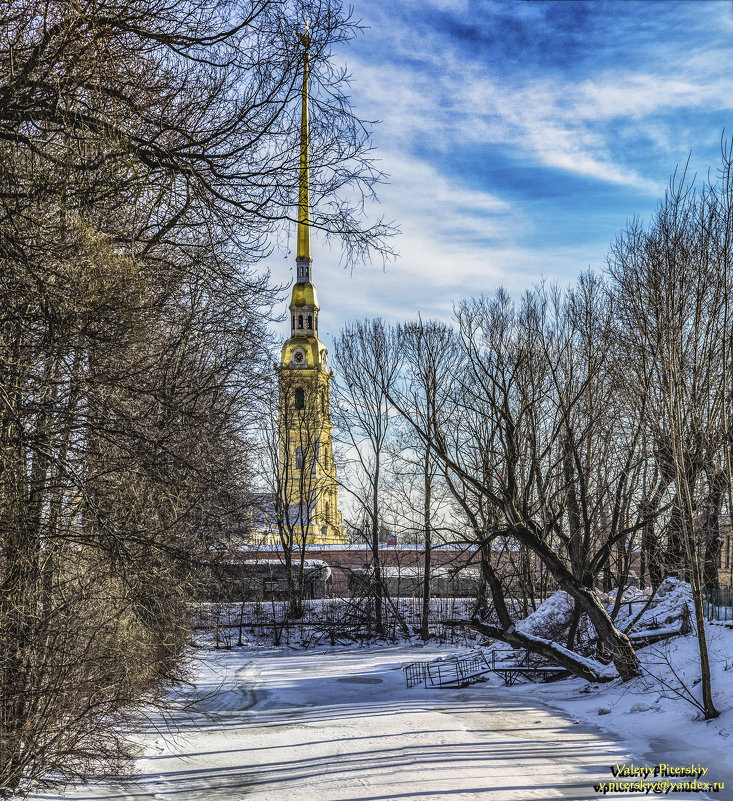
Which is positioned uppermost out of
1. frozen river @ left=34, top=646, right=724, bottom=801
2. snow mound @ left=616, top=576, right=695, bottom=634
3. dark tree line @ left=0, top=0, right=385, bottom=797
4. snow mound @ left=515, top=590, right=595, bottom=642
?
dark tree line @ left=0, top=0, right=385, bottom=797

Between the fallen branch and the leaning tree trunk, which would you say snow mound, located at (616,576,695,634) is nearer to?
the fallen branch

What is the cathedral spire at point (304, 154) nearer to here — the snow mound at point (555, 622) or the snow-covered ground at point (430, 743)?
the snow-covered ground at point (430, 743)

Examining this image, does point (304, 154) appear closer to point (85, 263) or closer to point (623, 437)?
point (85, 263)

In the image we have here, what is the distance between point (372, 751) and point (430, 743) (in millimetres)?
877

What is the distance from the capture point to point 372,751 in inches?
392

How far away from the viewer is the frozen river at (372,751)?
320 inches

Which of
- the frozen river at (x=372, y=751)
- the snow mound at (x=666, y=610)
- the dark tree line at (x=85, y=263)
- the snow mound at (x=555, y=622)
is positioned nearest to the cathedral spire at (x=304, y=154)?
the dark tree line at (x=85, y=263)

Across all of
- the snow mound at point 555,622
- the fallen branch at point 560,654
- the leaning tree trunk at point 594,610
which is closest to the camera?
the leaning tree trunk at point 594,610

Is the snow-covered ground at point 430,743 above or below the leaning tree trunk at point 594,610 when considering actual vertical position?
below

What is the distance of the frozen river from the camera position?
8.12 meters

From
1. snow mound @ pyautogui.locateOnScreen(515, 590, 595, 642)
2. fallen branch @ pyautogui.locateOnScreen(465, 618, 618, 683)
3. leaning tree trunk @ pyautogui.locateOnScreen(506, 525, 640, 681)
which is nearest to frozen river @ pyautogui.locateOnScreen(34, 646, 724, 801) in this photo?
fallen branch @ pyautogui.locateOnScreen(465, 618, 618, 683)

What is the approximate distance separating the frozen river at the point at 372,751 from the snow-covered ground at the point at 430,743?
0.08 ft

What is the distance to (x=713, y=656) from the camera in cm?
1193

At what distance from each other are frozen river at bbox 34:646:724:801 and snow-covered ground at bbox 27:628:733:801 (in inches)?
1.0
